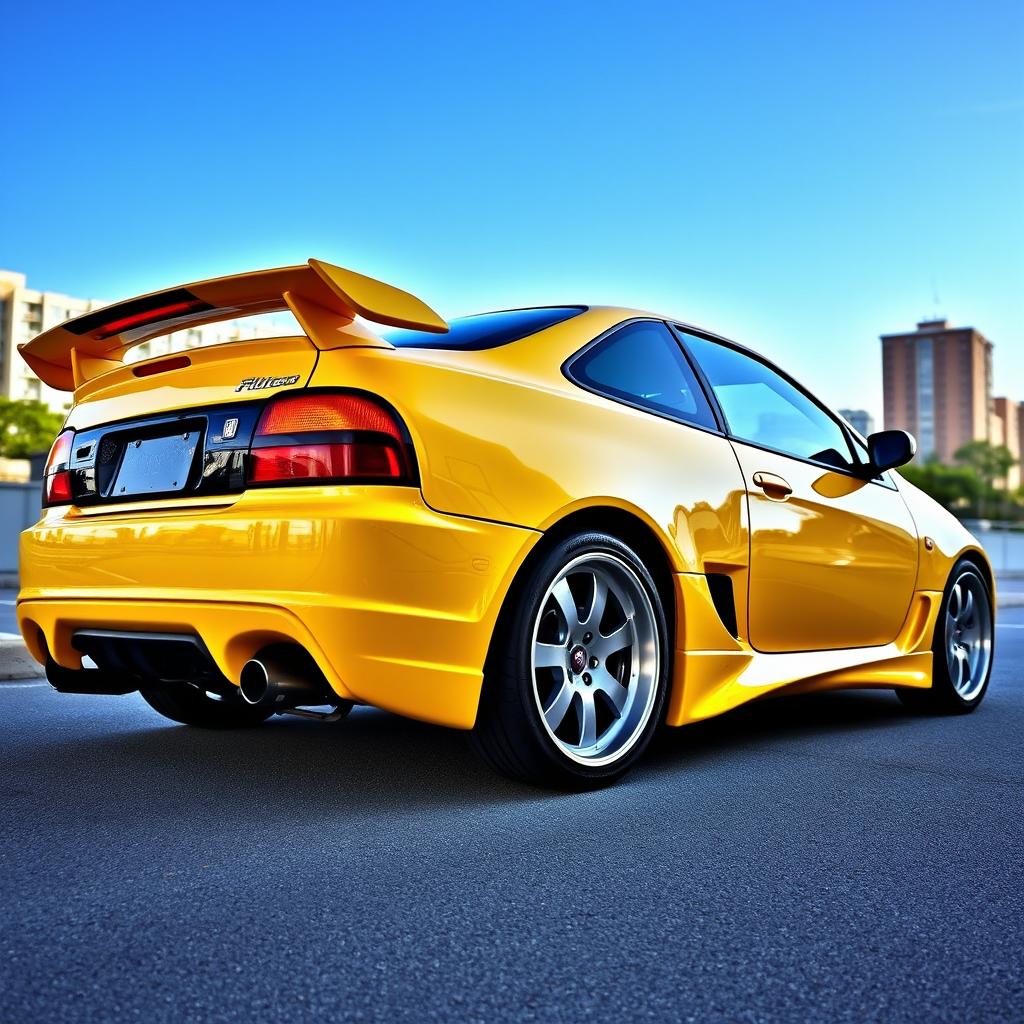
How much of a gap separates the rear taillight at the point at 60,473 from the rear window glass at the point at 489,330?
1.08 metres

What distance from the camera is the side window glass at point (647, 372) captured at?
378cm

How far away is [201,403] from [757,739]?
2518mm

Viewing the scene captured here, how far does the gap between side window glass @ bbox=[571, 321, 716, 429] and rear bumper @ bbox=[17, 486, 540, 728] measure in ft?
2.42

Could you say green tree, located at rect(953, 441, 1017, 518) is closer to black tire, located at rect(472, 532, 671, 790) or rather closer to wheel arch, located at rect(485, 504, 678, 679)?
wheel arch, located at rect(485, 504, 678, 679)

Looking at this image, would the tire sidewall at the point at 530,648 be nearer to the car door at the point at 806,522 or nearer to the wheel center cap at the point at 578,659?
the wheel center cap at the point at 578,659

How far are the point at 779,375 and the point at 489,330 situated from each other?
1.64 m

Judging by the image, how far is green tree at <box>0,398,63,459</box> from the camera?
99.9m

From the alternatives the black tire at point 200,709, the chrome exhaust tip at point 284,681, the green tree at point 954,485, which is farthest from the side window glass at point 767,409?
the green tree at point 954,485

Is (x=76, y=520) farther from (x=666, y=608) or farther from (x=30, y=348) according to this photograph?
(x=666, y=608)

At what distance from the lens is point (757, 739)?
15.1 ft

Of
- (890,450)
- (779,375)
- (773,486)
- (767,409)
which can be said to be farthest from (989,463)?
(773,486)

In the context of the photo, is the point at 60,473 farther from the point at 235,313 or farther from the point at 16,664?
the point at 16,664

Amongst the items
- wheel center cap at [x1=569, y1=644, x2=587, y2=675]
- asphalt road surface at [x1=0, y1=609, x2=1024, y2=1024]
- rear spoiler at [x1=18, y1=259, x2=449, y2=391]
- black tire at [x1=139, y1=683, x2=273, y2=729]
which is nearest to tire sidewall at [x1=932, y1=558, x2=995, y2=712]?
asphalt road surface at [x1=0, y1=609, x2=1024, y2=1024]

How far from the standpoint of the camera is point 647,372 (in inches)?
159
